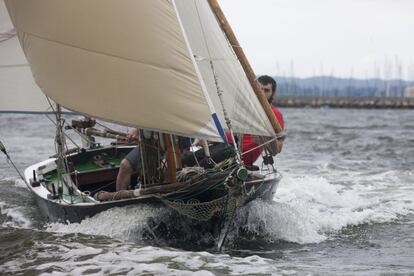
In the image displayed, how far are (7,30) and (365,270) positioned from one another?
8.80 metres

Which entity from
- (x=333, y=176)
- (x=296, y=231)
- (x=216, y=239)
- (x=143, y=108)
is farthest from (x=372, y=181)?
(x=143, y=108)

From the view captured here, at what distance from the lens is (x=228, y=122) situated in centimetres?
918

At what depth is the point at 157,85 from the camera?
8680 millimetres

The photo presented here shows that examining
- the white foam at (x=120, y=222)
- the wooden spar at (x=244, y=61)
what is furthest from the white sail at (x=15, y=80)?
the wooden spar at (x=244, y=61)

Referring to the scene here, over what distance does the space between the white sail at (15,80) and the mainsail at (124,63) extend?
173 inches

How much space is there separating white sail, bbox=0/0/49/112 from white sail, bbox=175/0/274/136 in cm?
511

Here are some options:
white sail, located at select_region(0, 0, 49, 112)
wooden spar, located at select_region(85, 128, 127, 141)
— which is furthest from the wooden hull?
wooden spar, located at select_region(85, 128, 127, 141)

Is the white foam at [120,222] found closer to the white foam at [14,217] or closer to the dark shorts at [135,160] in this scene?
the dark shorts at [135,160]

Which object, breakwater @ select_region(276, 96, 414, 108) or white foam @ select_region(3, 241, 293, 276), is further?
breakwater @ select_region(276, 96, 414, 108)

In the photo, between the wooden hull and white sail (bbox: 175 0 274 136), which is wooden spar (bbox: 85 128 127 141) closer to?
the wooden hull

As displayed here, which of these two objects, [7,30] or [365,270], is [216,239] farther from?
[7,30]

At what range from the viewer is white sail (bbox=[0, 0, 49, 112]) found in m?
14.1

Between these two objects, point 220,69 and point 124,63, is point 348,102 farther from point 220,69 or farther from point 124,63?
point 124,63

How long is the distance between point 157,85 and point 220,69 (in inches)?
60.7
